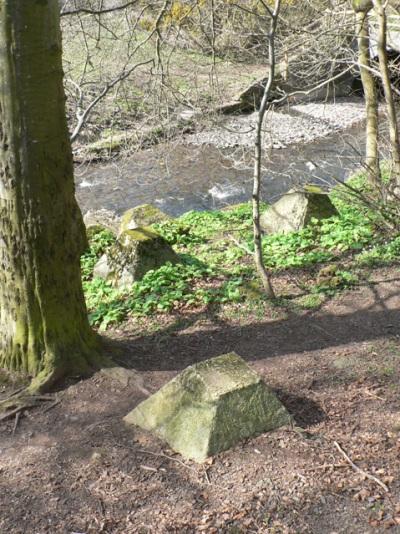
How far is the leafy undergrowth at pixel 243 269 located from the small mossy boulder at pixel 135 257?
0.14 m

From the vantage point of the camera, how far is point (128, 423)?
4.39 meters

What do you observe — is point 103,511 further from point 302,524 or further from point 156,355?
point 156,355

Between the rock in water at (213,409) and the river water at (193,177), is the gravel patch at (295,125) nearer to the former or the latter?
the river water at (193,177)

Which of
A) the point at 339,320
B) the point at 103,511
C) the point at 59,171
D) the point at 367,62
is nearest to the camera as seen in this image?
the point at 103,511

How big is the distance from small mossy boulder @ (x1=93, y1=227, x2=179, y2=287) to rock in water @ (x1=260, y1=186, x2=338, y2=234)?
7.22 ft

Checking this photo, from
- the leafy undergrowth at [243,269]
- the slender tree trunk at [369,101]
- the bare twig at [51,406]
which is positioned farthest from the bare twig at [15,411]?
the slender tree trunk at [369,101]

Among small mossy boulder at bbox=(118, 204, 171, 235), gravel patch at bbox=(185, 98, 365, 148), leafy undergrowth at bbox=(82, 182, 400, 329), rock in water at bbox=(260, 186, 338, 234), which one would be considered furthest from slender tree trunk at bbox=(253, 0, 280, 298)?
gravel patch at bbox=(185, 98, 365, 148)

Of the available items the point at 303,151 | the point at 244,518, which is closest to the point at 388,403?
the point at 244,518

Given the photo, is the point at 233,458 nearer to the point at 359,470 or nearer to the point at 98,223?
the point at 359,470

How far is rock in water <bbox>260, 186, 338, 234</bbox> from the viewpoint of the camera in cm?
925

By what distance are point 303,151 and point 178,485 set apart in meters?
15.5

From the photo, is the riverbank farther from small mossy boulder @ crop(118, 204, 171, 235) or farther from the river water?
small mossy boulder @ crop(118, 204, 171, 235)

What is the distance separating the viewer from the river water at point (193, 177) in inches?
591

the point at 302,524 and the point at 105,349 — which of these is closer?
the point at 302,524
